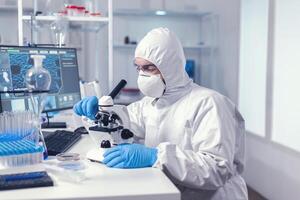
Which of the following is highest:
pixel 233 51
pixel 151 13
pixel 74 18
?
pixel 151 13

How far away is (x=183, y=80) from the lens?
68.9 inches

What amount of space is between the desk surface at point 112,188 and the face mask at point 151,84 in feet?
1.71

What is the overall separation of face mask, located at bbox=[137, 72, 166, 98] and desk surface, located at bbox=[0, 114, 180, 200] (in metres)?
0.52

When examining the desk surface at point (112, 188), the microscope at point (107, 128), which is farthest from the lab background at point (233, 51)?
the desk surface at point (112, 188)

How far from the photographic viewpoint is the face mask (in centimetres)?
170

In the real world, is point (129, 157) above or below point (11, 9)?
below

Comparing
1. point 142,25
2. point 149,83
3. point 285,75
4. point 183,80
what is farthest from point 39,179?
point 142,25

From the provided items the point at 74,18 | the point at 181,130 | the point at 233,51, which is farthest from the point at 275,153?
the point at 74,18

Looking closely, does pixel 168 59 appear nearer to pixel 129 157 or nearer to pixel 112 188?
pixel 129 157

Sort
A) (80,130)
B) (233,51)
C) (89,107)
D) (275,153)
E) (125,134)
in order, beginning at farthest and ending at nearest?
(233,51), (275,153), (80,130), (89,107), (125,134)

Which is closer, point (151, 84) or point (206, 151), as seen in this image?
point (206, 151)

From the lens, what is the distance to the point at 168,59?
5.55 ft

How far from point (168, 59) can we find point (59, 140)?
597 millimetres

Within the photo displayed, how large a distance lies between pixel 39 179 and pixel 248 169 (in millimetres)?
3003
